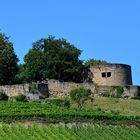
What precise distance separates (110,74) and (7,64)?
996 cm

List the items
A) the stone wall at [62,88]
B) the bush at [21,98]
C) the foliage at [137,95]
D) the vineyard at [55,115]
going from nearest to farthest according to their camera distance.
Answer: the vineyard at [55,115] → the bush at [21,98] → the stone wall at [62,88] → the foliage at [137,95]

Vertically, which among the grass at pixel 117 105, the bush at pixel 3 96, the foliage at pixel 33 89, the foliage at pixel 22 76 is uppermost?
the foliage at pixel 22 76

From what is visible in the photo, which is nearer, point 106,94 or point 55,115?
point 55,115

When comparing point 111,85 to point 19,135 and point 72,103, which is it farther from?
point 19,135

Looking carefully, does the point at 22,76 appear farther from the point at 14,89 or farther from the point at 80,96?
the point at 80,96

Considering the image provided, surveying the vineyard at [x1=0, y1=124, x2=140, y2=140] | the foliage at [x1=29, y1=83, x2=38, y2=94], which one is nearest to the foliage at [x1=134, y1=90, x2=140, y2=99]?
the foliage at [x1=29, y1=83, x2=38, y2=94]

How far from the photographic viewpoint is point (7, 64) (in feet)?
230

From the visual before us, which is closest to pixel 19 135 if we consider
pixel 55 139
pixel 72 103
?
pixel 55 139

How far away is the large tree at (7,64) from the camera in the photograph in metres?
70.1

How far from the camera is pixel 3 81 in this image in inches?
2790

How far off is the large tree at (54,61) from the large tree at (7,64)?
1.42 metres

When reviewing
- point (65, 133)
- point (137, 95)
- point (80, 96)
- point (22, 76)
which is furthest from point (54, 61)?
point (65, 133)

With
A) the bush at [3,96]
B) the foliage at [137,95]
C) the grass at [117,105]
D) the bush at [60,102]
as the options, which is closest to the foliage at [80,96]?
the grass at [117,105]

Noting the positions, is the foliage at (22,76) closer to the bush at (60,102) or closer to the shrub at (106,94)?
the shrub at (106,94)
